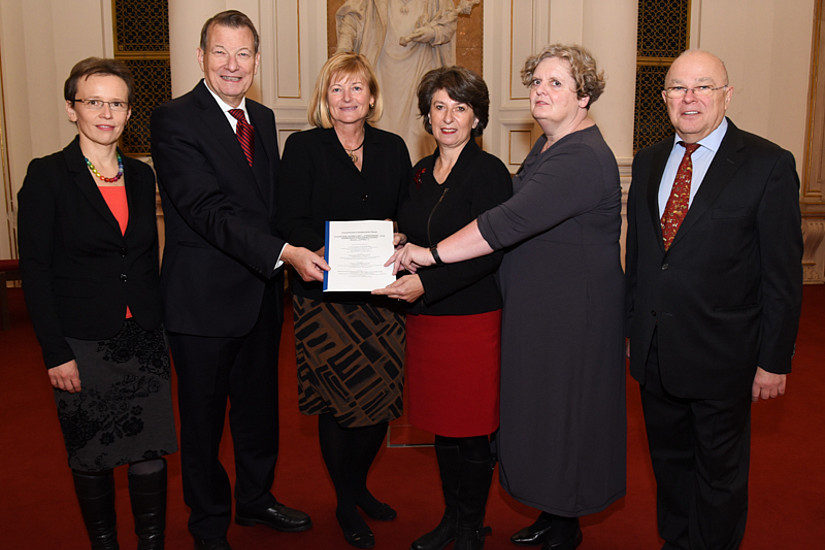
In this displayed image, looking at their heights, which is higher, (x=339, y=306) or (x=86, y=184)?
(x=86, y=184)

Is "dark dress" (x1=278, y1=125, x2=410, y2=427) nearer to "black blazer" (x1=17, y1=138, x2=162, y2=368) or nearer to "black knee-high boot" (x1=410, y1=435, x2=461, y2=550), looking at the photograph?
"black knee-high boot" (x1=410, y1=435, x2=461, y2=550)

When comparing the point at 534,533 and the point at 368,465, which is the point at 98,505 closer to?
the point at 368,465

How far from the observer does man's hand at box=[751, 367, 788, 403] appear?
89.0 inches

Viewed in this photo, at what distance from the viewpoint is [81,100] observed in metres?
2.27

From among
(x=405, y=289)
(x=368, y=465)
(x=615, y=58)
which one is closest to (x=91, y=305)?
(x=405, y=289)

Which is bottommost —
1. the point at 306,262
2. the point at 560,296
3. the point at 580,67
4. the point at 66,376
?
the point at 66,376

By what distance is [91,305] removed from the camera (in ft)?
7.37

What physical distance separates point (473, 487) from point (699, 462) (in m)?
0.80

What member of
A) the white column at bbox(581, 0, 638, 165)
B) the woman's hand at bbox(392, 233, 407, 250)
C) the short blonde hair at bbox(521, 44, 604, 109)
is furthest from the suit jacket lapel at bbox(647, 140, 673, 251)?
the white column at bbox(581, 0, 638, 165)

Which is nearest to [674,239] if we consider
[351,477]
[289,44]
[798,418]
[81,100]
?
[351,477]

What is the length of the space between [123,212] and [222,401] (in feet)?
2.66

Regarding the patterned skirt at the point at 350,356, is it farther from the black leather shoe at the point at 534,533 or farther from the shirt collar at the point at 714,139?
the shirt collar at the point at 714,139

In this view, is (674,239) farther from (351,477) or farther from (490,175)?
(351,477)

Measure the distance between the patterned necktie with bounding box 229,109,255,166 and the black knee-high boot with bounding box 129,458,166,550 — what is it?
1.17 meters
